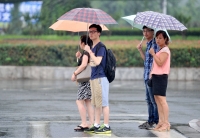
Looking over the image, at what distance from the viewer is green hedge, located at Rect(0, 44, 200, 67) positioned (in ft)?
64.9

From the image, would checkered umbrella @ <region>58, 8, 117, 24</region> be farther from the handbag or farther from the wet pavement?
the wet pavement

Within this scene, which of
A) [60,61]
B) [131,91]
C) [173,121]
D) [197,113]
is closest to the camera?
[173,121]

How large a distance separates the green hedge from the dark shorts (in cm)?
999

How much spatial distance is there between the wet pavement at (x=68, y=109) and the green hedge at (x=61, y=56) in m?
1.08

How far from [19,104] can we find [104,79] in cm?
415

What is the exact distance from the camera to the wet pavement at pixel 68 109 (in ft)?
32.0

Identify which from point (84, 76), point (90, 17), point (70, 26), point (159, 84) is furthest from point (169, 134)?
point (70, 26)

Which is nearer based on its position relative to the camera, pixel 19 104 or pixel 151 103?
pixel 151 103

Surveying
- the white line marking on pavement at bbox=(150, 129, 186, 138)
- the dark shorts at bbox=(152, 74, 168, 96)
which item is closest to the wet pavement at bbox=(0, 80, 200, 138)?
the white line marking on pavement at bbox=(150, 129, 186, 138)

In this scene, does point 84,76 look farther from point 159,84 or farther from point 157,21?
point 157,21

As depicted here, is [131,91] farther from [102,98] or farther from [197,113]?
[102,98]

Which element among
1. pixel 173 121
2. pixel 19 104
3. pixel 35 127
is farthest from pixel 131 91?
pixel 35 127

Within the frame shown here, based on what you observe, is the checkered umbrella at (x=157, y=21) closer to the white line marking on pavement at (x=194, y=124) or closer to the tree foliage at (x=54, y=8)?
the white line marking on pavement at (x=194, y=124)

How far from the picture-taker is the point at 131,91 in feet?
53.7
